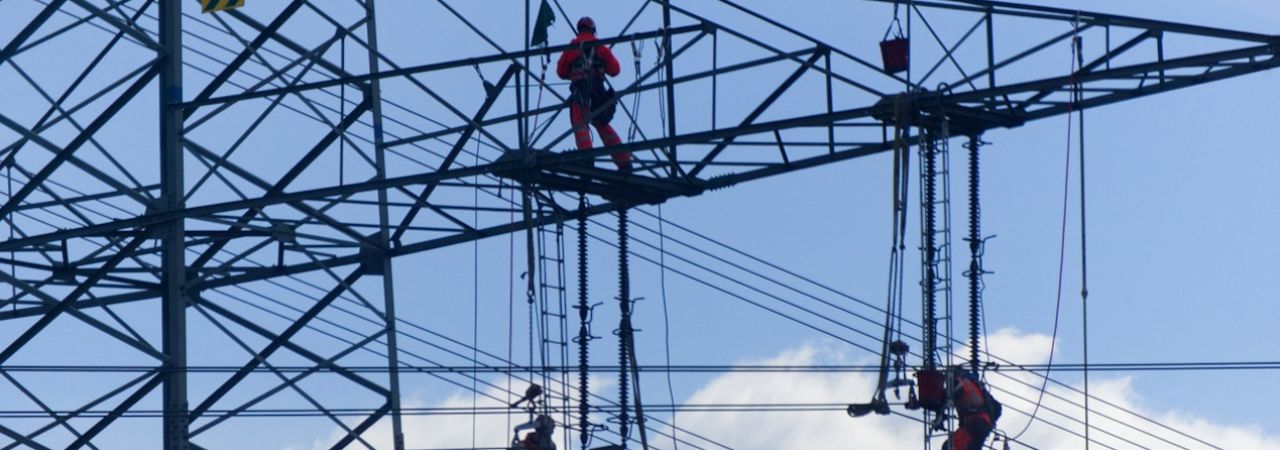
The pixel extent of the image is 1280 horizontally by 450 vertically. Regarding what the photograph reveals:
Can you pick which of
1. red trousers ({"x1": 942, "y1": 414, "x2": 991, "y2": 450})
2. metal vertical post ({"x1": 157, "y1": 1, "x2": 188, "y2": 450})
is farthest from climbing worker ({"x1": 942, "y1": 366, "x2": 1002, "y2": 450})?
metal vertical post ({"x1": 157, "y1": 1, "x2": 188, "y2": 450})

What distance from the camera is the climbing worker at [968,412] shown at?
91.0 feet

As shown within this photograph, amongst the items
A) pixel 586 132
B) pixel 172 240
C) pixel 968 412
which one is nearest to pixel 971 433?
pixel 968 412

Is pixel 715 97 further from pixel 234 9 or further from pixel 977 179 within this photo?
pixel 234 9

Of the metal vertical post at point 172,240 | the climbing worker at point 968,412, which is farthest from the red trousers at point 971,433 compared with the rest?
the metal vertical post at point 172,240

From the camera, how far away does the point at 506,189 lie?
1267 inches

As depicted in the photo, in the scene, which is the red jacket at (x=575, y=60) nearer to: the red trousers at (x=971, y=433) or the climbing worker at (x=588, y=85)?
the climbing worker at (x=588, y=85)

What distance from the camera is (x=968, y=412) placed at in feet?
91.2

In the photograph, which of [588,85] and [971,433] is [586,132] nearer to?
[588,85]

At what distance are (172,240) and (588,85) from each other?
16.6ft

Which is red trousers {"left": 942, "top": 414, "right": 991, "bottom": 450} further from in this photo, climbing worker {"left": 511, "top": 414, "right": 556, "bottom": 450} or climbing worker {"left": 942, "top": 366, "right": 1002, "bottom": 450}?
climbing worker {"left": 511, "top": 414, "right": 556, "bottom": 450}

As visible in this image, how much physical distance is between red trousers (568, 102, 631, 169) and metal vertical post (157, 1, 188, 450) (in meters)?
4.68

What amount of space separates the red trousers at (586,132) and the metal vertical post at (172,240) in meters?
4.68

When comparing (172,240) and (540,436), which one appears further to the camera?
(172,240)

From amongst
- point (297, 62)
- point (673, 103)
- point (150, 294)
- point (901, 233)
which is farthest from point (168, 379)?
point (901, 233)
